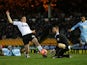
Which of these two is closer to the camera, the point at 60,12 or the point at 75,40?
the point at 75,40

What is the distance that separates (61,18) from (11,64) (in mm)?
20442

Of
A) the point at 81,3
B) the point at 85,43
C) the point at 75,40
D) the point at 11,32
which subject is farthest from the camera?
the point at 81,3

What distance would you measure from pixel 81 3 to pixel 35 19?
454 cm

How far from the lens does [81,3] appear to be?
41.6 metres

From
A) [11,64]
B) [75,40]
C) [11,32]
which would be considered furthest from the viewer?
[11,32]

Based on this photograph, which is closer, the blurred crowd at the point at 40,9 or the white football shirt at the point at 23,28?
the white football shirt at the point at 23,28

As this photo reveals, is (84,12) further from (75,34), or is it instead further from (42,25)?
(75,34)

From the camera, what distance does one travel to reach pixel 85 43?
26375 millimetres

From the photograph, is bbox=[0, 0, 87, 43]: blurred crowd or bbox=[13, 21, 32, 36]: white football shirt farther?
bbox=[0, 0, 87, 43]: blurred crowd

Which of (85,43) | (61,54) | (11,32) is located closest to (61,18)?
(11,32)

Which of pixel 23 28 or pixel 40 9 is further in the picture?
pixel 40 9

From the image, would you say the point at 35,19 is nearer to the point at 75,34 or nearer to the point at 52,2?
the point at 52,2

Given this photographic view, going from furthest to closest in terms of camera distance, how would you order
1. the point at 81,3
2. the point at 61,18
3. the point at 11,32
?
the point at 81,3 < the point at 61,18 < the point at 11,32

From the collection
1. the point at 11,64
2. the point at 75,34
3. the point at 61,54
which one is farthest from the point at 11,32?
the point at 11,64
